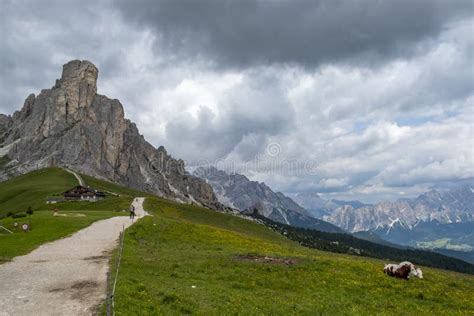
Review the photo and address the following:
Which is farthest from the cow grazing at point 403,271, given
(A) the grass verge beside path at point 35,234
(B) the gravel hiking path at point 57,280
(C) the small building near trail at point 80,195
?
(C) the small building near trail at point 80,195

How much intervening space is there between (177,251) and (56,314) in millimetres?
24756

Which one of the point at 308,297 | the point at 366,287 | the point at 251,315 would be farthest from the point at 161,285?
the point at 366,287

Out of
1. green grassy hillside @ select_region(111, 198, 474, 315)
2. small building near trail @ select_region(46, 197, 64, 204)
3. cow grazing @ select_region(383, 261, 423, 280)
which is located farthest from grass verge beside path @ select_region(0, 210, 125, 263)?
small building near trail @ select_region(46, 197, 64, 204)

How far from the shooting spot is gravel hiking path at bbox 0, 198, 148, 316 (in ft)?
68.6

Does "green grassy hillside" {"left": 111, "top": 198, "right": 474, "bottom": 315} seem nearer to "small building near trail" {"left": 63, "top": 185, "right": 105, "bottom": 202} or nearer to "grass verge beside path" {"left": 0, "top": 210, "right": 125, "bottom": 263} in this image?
"grass verge beside path" {"left": 0, "top": 210, "right": 125, "bottom": 263}

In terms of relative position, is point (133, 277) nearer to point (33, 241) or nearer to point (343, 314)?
point (343, 314)

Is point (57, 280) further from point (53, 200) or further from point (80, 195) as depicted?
point (80, 195)

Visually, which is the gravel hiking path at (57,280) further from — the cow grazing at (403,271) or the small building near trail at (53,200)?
the small building near trail at (53,200)

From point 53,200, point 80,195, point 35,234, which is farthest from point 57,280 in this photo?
point 80,195

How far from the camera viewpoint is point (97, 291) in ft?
78.4

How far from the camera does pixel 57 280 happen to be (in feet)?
88.2

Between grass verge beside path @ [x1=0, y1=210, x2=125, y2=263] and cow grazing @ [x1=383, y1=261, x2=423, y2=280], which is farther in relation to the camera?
grass verge beside path @ [x1=0, y1=210, x2=125, y2=263]

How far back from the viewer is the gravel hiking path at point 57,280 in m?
20.9

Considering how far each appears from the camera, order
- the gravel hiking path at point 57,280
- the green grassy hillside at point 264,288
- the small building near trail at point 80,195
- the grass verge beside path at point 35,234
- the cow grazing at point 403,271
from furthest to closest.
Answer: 1. the small building near trail at point 80,195
2. the grass verge beside path at point 35,234
3. the cow grazing at point 403,271
4. the green grassy hillside at point 264,288
5. the gravel hiking path at point 57,280
